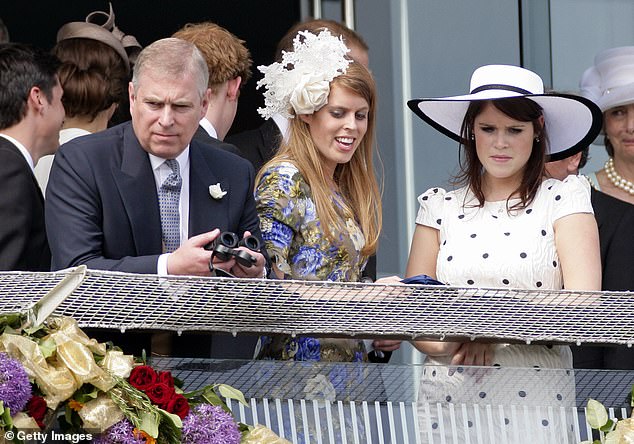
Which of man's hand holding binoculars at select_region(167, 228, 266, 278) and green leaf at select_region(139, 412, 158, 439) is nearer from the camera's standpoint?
green leaf at select_region(139, 412, 158, 439)

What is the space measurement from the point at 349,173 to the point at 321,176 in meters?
0.23

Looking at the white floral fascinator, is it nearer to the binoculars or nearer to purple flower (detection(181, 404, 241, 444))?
the binoculars

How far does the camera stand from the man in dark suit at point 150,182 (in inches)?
153

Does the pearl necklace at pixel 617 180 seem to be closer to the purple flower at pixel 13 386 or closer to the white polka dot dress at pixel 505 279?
the white polka dot dress at pixel 505 279

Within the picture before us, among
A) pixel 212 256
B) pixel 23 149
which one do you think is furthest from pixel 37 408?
pixel 23 149

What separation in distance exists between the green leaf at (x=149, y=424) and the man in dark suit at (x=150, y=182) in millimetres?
662

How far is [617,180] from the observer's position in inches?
210

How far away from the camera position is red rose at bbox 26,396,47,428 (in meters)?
3.00

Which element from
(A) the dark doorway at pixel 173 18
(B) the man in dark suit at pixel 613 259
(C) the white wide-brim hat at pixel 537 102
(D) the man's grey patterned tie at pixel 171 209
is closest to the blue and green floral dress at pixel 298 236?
(D) the man's grey patterned tie at pixel 171 209

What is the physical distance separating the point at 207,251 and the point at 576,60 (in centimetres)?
499

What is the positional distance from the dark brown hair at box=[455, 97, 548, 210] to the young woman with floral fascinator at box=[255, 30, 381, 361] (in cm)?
32

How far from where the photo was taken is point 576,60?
26.7 ft

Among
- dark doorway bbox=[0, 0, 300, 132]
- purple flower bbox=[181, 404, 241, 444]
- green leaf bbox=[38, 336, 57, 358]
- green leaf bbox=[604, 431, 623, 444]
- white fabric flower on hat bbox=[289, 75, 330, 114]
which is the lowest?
green leaf bbox=[604, 431, 623, 444]

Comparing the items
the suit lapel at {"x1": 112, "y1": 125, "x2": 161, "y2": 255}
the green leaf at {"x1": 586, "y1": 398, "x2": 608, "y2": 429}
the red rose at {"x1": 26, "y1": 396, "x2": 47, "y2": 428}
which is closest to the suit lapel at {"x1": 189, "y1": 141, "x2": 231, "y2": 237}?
the suit lapel at {"x1": 112, "y1": 125, "x2": 161, "y2": 255}
